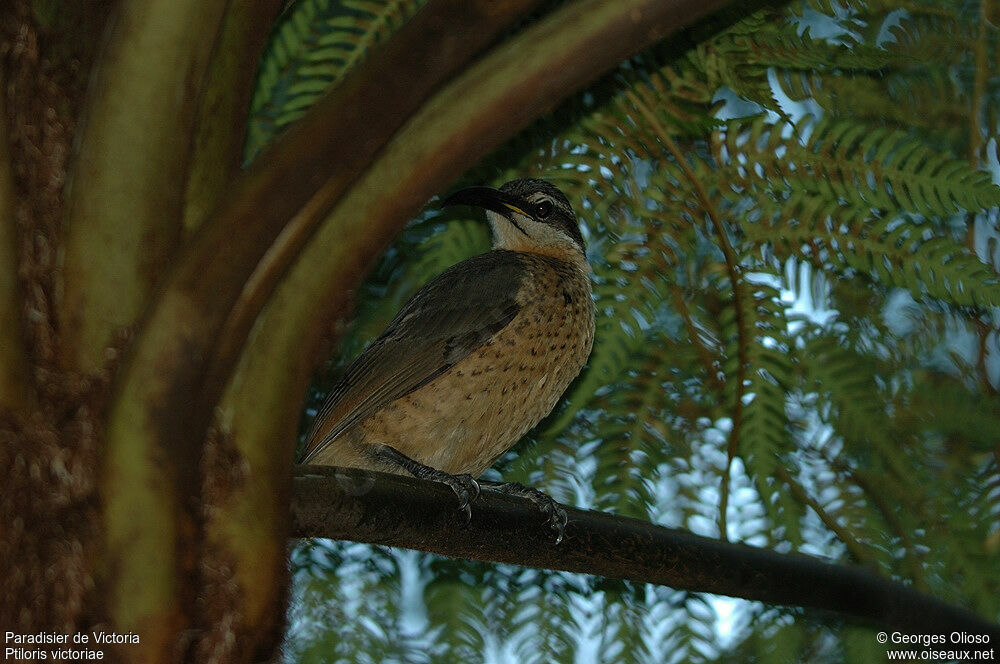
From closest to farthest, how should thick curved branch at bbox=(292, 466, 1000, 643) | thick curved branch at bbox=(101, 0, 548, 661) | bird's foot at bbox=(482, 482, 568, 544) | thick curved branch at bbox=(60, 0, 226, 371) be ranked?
1. thick curved branch at bbox=(101, 0, 548, 661)
2. thick curved branch at bbox=(60, 0, 226, 371)
3. thick curved branch at bbox=(292, 466, 1000, 643)
4. bird's foot at bbox=(482, 482, 568, 544)

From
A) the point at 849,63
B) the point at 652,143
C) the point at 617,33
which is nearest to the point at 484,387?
the point at 652,143

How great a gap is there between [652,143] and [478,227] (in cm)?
87

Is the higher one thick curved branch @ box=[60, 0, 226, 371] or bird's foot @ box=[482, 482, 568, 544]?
thick curved branch @ box=[60, 0, 226, 371]

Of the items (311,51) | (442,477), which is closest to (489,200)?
(311,51)

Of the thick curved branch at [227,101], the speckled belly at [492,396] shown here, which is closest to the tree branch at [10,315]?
the thick curved branch at [227,101]

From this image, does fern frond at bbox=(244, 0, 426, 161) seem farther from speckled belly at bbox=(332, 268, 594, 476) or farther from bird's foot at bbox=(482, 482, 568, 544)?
bird's foot at bbox=(482, 482, 568, 544)

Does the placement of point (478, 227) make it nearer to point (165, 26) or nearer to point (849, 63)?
point (849, 63)

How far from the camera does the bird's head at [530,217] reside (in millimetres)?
2938

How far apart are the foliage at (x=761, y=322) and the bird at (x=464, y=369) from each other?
0.13 meters

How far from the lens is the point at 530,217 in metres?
3.16

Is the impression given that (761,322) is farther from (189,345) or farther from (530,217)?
(189,345)

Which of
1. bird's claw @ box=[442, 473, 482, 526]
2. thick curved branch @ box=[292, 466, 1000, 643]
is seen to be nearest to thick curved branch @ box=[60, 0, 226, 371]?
thick curved branch @ box=[292, 466, 1000, 643]

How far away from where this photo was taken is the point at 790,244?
8.40ft

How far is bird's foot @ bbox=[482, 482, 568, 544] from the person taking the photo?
2.24 meters
